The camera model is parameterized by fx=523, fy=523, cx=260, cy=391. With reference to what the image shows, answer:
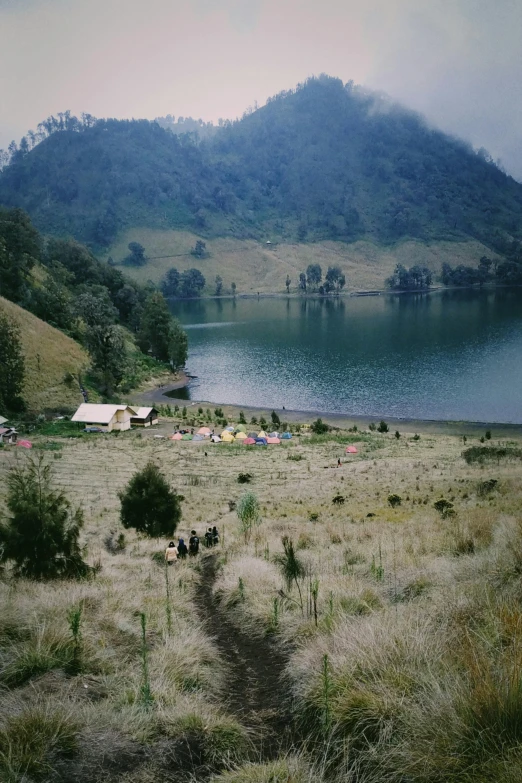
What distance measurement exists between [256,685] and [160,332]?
248ft

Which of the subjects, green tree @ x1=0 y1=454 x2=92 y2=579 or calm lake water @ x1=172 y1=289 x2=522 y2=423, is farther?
calm lake water @ x1=172 y1=289 x2=522 y2=423

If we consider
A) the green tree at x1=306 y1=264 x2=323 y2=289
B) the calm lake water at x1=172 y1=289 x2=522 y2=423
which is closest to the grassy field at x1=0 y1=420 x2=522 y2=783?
the calm lake water at x1=172 y1=289 x2=522 y2=423

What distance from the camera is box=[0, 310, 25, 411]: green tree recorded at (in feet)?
158

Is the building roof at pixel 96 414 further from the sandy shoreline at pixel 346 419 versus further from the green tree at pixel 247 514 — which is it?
the green tree at pixel 247 514

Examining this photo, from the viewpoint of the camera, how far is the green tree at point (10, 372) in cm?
4822

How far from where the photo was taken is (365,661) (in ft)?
14.2

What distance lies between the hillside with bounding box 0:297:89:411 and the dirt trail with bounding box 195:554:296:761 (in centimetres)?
5001

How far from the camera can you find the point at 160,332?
3078 inches

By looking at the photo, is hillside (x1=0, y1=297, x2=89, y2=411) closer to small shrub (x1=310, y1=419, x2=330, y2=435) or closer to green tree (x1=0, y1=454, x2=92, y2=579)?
small shrub (x1=310, y1=419, x2=330, y2=435)

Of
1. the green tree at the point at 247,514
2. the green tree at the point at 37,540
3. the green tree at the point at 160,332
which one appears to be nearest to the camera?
the green tree at the point at 37,540

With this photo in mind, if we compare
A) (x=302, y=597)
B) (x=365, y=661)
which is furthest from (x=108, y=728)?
(x=302, y=597)

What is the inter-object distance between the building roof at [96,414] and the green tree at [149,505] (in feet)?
104

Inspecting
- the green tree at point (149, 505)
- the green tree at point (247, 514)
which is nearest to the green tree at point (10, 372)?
the green tree at point (149, 505)

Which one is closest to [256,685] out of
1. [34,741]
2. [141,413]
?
[34,741]
